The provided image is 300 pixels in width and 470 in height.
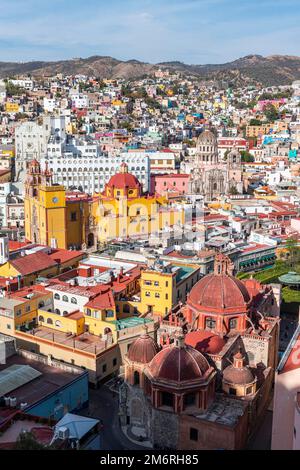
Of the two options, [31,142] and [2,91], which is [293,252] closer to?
[31,142]

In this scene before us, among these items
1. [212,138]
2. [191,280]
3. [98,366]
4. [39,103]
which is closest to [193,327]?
[98,366]

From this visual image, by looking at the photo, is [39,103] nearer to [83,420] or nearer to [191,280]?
[191,280]

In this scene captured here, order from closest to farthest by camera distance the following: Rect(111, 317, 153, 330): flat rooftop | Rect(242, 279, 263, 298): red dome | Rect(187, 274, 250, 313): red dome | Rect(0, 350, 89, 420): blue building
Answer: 1. Rect(0, 350, 89, 420): blue building
2. Rect(187, 274, 250, 313): red dome
3. Rect(111, 317, 153, 330): flat rooftop
4. Rect(242, 279, 263, 298): red dome

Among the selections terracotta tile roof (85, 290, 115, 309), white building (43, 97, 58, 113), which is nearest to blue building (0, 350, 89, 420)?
terracotta tile roof (85, 290, 115, 309)

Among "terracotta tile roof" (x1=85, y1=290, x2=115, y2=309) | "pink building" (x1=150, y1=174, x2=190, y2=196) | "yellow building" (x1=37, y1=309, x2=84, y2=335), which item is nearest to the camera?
"yellow building" (x1=37, y1=309, x2=84, y2=335)

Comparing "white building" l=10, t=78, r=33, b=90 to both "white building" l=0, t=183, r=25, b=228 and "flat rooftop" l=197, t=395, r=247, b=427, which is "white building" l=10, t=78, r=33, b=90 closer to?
"white building" l=0, t=183, r=25, b=228

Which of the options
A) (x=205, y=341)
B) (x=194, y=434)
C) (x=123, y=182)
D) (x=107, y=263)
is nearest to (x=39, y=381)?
(x=194, y=434)
